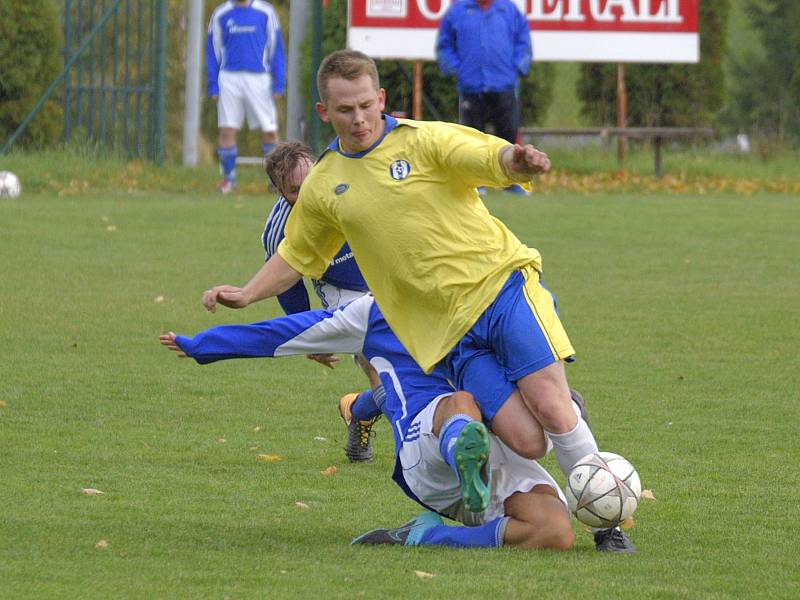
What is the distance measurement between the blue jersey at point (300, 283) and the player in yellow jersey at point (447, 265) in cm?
137

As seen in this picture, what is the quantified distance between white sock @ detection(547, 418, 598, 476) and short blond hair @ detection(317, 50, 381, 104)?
4.52 ft

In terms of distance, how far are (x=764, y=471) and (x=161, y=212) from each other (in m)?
→ 10.3

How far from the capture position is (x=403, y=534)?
5719 mm

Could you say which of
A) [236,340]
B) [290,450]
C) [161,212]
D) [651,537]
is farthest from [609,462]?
[161,212]

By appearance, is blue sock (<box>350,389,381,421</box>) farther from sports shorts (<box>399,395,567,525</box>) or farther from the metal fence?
the metal fence

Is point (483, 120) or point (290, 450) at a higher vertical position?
point (483, 120)

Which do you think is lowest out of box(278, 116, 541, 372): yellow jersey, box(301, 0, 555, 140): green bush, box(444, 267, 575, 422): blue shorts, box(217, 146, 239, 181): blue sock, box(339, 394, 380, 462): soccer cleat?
box(339, 394, 380, 462): soccer cleat

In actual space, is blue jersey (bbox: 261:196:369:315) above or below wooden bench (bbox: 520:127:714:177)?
below

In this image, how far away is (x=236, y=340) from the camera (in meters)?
6.07

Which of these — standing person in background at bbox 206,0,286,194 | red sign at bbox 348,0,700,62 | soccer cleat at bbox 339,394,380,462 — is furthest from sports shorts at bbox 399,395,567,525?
red sign at bbox 348,0,700,62

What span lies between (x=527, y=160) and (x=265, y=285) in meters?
1.37

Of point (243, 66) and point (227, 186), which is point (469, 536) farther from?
point (243, 66)

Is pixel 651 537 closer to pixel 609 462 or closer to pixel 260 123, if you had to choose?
pixel 609 462

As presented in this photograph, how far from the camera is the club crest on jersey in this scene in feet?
18.7
